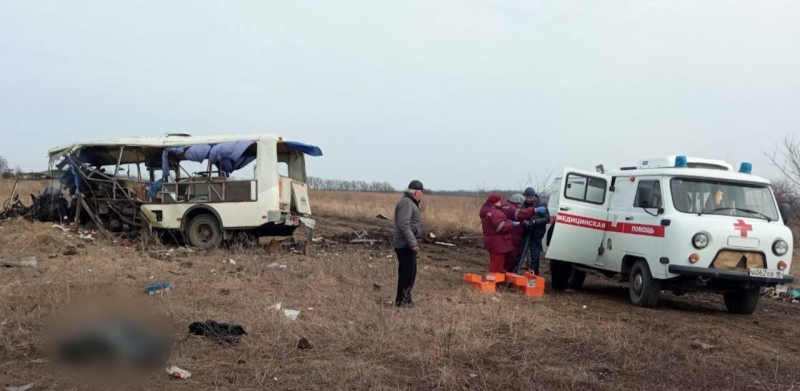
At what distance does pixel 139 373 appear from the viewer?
492 centimetres

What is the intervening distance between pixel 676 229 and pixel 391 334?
4544mm

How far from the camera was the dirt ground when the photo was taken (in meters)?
5.04

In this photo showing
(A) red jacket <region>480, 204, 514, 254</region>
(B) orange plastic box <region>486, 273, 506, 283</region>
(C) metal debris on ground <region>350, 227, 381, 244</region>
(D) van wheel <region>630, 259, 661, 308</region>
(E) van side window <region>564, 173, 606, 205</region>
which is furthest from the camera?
(C) metal debris on ground <region>350, 227, 381, 244</region>

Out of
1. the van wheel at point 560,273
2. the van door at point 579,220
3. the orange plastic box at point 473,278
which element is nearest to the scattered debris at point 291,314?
the orange plastic box at point 473,278

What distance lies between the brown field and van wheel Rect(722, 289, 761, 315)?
202mm

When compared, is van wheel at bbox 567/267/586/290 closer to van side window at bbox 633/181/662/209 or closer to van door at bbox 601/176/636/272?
van door at bbox 601/176/636/272

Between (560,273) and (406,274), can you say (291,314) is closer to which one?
(406,274)

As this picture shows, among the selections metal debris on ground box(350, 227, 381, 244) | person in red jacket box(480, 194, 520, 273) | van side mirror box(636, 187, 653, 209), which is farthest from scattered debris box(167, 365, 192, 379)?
metal debris on ground box(350, 227, 381, 244)

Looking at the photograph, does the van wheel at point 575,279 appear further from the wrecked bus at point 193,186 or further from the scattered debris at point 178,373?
the scattered debris at point 178,373

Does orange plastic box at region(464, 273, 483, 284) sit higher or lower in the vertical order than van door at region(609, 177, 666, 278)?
lower

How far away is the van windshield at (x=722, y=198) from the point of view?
345 inches

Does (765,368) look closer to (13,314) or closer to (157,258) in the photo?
(13,314)

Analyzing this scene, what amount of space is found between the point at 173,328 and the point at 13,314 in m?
1.84

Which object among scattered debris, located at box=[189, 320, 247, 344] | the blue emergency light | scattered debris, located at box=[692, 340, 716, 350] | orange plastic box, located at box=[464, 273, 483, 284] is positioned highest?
the blue emergency light
